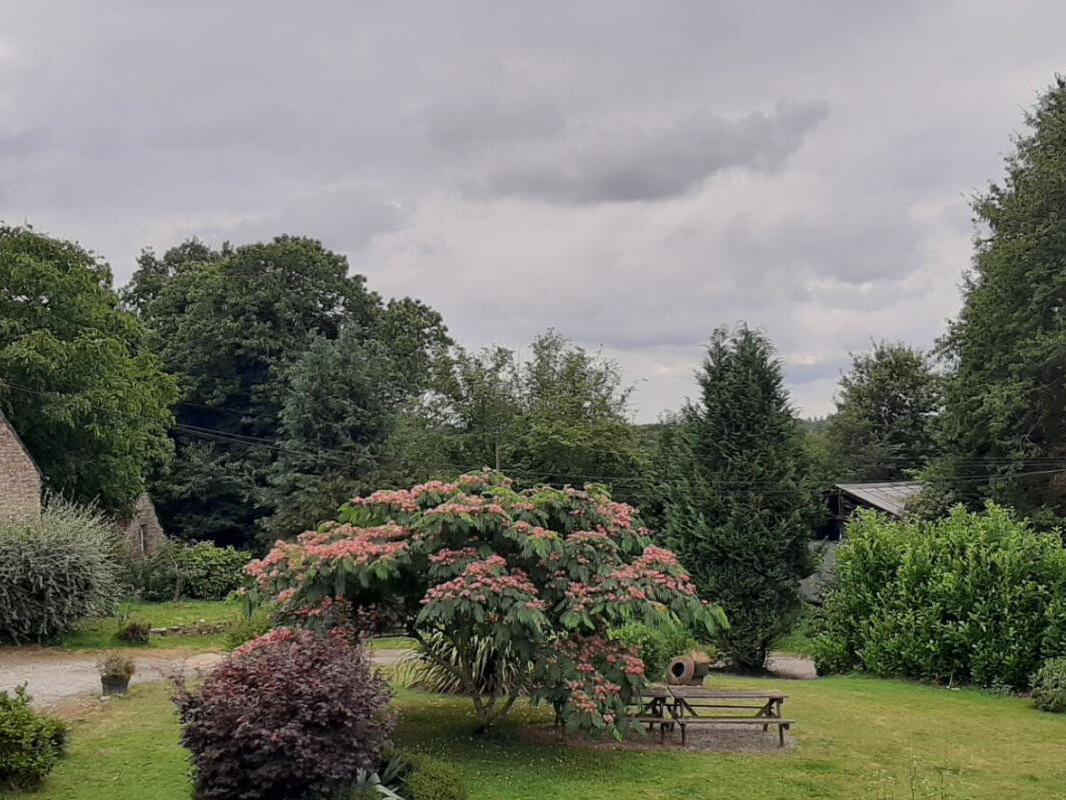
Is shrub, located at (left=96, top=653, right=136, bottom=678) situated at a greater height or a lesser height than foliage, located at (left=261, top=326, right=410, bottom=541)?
lesser

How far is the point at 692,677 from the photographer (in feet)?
42.0

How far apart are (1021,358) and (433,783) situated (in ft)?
67.3

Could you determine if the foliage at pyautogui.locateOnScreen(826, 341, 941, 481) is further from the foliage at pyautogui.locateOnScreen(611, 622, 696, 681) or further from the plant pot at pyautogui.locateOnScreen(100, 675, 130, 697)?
the plant pot at pyautogui.locateOnScreen(100, 675, 130, 697)

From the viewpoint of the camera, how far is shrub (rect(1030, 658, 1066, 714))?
39.4ft

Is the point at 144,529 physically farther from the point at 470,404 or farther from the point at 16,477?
the point at 470,404

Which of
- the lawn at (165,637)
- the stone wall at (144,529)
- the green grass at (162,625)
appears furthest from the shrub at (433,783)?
the stone wall at (144,529)

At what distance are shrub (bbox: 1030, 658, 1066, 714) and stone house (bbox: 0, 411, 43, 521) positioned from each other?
2236 cm

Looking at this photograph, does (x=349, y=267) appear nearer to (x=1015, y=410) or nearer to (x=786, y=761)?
(x=1015, y=410)

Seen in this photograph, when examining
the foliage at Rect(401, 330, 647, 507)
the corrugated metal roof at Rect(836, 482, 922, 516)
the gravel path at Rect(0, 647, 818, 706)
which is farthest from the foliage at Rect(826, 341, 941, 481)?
the gravel path at Rect(0, 647, 818, 706)

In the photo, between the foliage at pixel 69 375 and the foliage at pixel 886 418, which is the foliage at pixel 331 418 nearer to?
the foliage at pixel 69 375

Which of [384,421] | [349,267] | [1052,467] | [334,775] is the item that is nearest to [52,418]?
[384,421]

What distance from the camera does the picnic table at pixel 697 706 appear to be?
992 cm

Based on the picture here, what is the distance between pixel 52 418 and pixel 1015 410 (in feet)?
84.9

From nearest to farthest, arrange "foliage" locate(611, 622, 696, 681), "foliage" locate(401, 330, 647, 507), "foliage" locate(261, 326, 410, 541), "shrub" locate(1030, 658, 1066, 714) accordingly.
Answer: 1. "shrub" locate(1030, 658, 1066, 714)
2. "foliage" locate(611, 622, 696, 681)
3. "foliage" locate(401, 330, 647, 507)
4. "foliage" locate(261, 326, 410, 541)
